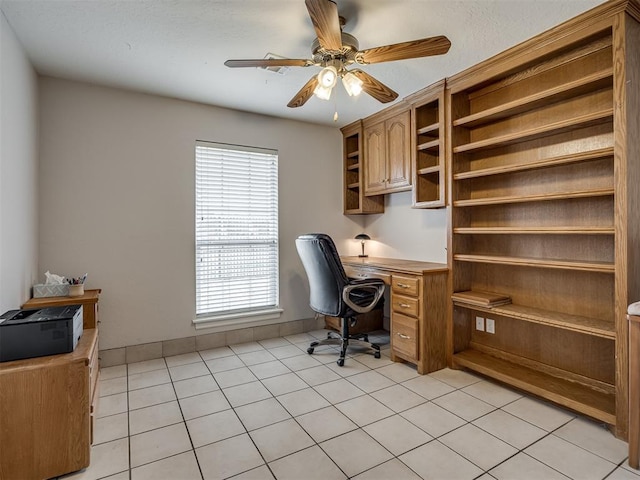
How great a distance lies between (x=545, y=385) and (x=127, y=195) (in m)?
3.62

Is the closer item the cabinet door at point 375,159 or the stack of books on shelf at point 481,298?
the stack of books on shelf at point 481,298

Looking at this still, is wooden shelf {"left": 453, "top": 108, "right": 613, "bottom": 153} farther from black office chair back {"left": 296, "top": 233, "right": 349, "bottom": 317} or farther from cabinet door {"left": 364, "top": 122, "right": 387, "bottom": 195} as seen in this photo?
black office chair back {"left": 296, "top": 233, "right": 349, "bottom": 317}

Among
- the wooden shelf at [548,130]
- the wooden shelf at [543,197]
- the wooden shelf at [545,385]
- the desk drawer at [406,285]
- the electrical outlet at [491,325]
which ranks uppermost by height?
the wooden shelf at [548,130]

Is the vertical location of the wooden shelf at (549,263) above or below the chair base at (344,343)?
above

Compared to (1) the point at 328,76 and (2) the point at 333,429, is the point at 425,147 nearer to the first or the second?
(1) the point at 328,76

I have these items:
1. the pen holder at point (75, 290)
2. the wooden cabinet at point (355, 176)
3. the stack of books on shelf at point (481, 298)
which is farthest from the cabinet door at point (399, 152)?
the pen holder at point (75, 290)

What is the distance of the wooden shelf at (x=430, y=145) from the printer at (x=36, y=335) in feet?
9.59

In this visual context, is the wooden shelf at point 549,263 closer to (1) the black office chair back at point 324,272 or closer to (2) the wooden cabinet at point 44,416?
(1) the black office chair back at point 324,272

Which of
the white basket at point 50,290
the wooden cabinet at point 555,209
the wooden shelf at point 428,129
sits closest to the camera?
the wooden cabinet at point 555,209

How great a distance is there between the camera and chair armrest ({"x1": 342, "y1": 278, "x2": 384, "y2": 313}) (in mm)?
3024

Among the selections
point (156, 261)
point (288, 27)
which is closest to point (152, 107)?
point (156, 261)

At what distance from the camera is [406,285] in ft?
9.77

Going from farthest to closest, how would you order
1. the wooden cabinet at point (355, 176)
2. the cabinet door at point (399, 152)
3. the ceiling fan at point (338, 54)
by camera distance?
the wooden cabinet at point (355, 176) < the cabinet door at point (399, 152) < the ceiling fan at point (338, 54)

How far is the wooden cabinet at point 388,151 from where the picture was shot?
3461 mm
